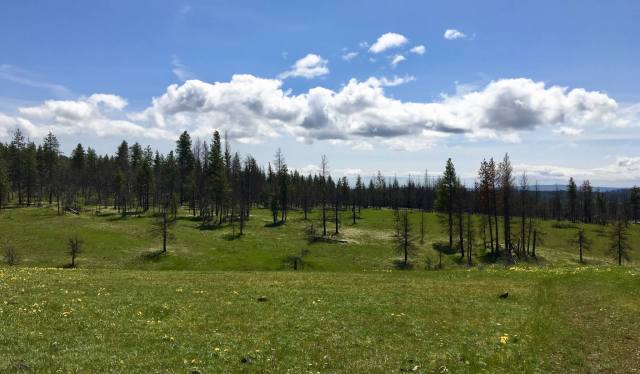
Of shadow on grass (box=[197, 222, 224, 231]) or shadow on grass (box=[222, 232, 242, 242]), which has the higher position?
shadow on grass (box=[197, 222, 224, 231])

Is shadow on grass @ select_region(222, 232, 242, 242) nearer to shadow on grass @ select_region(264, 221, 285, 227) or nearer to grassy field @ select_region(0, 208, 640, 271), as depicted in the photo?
grassy field @ select_region(0, 208, 640, 271)

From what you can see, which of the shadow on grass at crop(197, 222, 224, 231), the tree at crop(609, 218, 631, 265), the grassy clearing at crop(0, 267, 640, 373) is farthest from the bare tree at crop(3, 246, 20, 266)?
the tree at crop(609, 218, 631, 265)

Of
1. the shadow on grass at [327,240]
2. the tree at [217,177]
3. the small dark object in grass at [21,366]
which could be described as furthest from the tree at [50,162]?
the small dark object in grass at [21,366]

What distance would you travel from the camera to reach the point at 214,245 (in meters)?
90.1

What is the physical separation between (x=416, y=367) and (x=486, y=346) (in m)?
4.95

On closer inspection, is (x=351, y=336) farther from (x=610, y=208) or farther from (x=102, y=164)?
(x=610, y=208)

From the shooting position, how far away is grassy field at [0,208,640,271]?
249 ft

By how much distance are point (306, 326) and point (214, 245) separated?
72.8m

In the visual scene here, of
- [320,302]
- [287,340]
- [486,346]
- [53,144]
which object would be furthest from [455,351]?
[53,144]

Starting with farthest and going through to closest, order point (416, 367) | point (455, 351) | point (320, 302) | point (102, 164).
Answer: point (102, 164)
point (320, 302)
point (455, 351)
point (416, 367)

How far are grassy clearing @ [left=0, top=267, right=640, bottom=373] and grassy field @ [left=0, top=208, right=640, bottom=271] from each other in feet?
145

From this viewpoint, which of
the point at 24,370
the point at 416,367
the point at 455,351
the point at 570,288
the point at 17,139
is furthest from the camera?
the point at 17,139

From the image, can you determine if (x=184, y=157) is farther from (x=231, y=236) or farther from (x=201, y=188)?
(x=231, y=236)

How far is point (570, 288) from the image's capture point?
34438 millimetres
